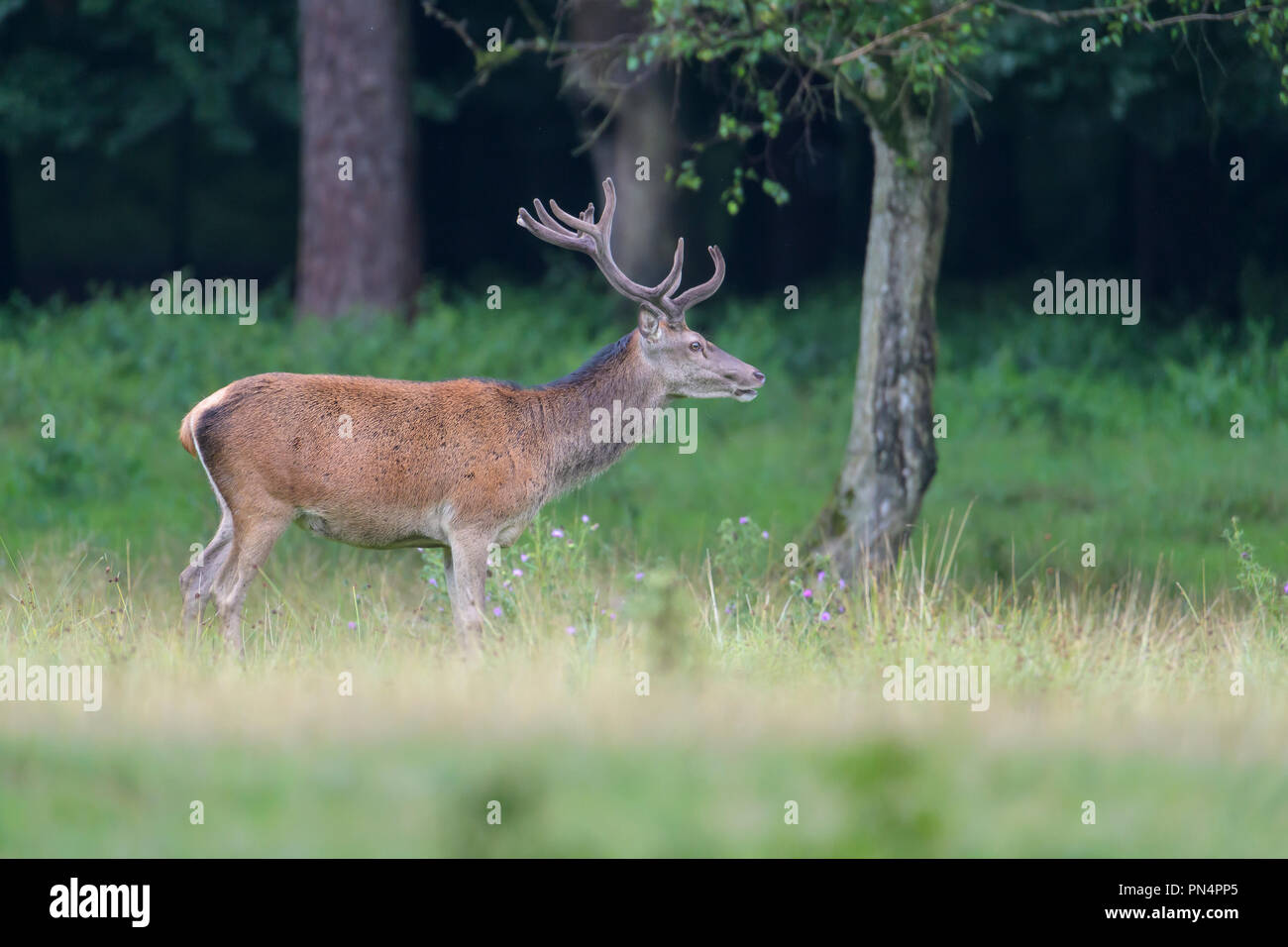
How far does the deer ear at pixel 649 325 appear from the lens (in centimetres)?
841

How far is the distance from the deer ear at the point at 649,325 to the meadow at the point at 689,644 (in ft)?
3.45

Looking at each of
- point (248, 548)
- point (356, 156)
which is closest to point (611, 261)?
point (248, 548)

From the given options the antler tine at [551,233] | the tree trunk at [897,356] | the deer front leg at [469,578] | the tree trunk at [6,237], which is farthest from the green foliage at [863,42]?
the tree trunk at [6,237]

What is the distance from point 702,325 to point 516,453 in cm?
1004

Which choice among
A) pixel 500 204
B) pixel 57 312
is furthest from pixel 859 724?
pixel 500 204

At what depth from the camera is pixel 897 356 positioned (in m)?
9.58

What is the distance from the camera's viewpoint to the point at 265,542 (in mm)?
7621

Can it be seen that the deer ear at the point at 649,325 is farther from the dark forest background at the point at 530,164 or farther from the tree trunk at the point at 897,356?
the tree trunk at the point at 897,356

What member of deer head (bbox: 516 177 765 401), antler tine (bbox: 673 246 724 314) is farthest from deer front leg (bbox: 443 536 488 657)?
antler tine (bbox: 673 246 724 314)

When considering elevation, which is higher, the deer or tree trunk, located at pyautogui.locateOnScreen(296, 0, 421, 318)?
tree trunk, located at pyautogui.locateOnScreen(296, 0, 421, 318)

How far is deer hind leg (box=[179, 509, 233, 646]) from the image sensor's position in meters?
7.81

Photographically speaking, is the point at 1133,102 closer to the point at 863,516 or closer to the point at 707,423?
the point at 707,423

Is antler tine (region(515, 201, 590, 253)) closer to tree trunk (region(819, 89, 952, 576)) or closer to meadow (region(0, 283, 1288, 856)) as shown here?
meadow (region(0, 283, 1288, 856))

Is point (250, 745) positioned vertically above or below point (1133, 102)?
below
